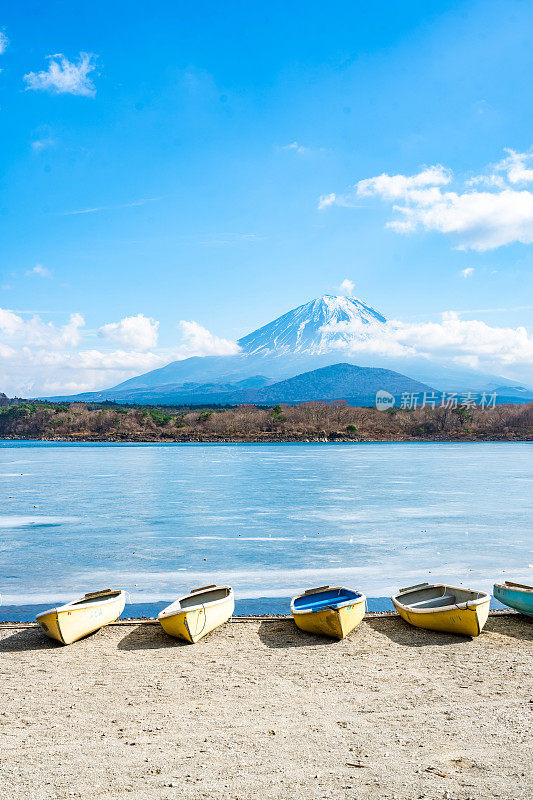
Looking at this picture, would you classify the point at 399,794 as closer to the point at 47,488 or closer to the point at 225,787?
the point at 225,787

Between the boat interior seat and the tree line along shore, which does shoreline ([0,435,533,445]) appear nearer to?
the tree line along shore

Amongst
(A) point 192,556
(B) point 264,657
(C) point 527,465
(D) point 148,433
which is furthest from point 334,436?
(B) point 264,657

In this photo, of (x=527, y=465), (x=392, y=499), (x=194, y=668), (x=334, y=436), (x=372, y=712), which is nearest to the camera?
(x=372, y=712)

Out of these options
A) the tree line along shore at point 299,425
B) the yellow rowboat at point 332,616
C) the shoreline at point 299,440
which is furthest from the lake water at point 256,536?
the tree line along shore at point 299,425

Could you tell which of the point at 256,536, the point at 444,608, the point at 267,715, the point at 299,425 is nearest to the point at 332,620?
the point at 444,608

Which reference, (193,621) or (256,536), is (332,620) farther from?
(256,536)

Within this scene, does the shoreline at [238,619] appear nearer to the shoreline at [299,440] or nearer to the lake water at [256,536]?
the lake water at [256,536]

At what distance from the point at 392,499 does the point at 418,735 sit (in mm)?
20907

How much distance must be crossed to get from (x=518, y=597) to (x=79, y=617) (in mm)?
7309

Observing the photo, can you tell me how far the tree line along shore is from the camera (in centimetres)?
10419

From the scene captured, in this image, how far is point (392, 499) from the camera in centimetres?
2672

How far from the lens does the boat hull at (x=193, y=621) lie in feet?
30.3

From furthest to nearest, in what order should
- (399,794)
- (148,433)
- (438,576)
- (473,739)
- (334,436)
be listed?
(148,433) < (334,436) < (438,576) < (473,739) < (399,794)

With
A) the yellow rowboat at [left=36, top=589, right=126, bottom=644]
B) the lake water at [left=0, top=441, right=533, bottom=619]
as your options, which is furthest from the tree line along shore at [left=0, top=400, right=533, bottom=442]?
the yellow rowboat at [left=36, top=589, right=126, bottom=644]
